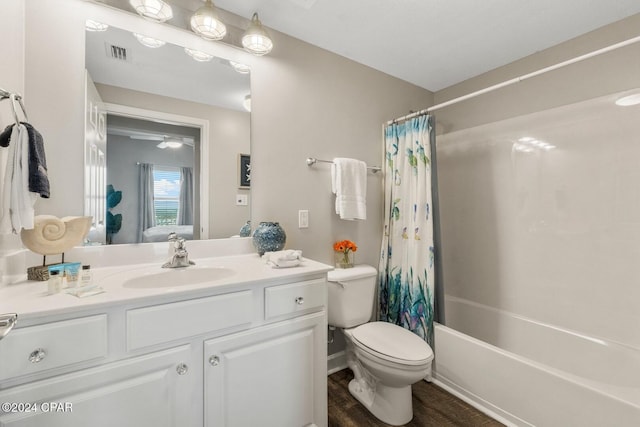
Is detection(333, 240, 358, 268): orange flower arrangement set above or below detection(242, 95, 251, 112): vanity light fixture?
below

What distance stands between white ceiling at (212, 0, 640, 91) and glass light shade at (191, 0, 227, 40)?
0.17 meters

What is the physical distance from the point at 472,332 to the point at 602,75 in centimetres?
202

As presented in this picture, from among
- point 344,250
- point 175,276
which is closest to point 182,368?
point 175,276

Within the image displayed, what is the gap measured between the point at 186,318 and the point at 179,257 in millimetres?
426

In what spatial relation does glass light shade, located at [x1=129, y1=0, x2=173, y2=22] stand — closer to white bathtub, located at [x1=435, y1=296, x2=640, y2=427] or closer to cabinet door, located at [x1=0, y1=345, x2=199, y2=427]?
cabinet door, located at [x1=0, y1=345, x2=199, y2=427]

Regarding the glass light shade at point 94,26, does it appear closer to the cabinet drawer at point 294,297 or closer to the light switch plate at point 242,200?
the light switch plate at point 242,200

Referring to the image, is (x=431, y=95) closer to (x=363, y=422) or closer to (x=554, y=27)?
(x=554, y=27)

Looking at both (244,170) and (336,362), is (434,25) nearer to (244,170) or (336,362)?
(244,170)

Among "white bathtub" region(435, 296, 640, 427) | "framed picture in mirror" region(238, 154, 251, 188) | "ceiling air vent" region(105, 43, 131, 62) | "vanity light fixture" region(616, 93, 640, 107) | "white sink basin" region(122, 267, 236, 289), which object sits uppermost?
"ceiling air vent" region(105, 43, 131, 62)

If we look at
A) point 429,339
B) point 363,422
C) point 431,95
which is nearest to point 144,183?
point 363,422

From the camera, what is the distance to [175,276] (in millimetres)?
1296

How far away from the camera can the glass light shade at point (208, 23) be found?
4.62 feet

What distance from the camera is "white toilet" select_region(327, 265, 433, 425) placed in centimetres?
142

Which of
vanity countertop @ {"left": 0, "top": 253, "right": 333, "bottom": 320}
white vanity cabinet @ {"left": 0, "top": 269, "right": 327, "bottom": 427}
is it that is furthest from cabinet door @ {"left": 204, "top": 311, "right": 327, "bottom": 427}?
vanity countertop @ {"left": 0, "top": 253, "right": 333, "bottom": 320}
